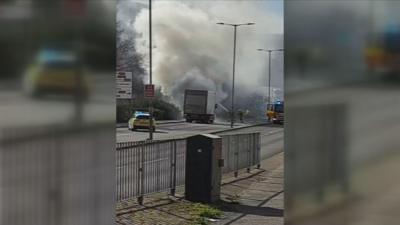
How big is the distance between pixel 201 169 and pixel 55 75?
15.6 ft

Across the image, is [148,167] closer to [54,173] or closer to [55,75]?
[54,173]

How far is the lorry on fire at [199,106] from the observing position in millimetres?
36266

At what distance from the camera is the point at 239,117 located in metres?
24.1

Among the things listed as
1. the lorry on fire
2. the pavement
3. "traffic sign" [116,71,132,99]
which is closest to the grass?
the pavement

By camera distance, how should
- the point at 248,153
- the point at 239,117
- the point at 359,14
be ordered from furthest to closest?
the point at 239,117
the point at 248,153
the point at 359,14

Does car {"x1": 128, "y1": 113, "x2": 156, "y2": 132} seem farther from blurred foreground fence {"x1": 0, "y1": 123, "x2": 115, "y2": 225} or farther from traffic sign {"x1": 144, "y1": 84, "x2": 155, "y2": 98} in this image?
blurred foreground fence {"x1": 0, "y1": 123, "x2": 115, "y2": 225}

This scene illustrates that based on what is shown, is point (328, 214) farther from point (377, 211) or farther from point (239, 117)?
point (239, 117)

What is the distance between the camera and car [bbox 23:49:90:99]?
3139mm

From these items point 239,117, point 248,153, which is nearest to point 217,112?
point 239,117

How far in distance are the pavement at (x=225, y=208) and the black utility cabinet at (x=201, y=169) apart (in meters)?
0.18

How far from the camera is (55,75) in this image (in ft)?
10.4

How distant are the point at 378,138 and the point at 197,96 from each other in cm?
3544

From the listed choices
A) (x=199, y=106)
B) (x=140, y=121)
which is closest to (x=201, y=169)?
(x=140, y=121)

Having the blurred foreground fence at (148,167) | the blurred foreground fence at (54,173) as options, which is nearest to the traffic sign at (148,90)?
the blurred foreground fence at (148,167)
